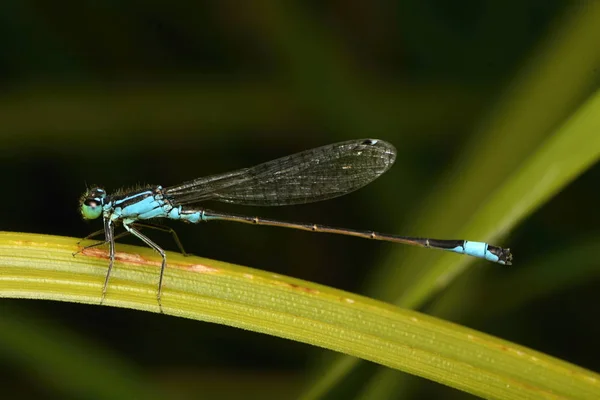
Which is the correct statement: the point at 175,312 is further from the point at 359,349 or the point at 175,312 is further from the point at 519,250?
the point at 519,250

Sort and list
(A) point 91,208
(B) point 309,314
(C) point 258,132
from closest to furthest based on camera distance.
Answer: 1. (B) point 309,314
2. (A) point 91,208
3. (C) point 258,132

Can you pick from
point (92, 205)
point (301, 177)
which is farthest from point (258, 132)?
point (92, 205)

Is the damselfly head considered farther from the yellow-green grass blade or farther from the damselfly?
the yellow-green grass blade

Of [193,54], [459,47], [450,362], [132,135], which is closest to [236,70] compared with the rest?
[193,54]

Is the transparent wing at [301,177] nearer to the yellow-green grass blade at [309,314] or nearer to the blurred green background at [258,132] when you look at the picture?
the blurred green background at [258,132]

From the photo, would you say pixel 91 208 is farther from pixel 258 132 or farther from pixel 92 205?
pixel 258 132

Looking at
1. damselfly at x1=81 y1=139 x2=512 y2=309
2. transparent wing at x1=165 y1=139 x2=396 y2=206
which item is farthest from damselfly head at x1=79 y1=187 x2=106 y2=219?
transparent wing at x1=165 y1=139 x2=396 y2=206
